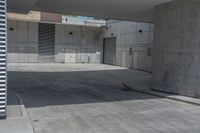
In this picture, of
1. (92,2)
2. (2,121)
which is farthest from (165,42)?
(2,121)

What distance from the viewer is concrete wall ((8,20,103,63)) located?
30.9 m

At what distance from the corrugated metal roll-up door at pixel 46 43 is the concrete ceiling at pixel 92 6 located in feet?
Answer: 57.1

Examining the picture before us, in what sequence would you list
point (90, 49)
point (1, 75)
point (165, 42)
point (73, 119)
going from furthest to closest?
1. point (90, 49)
2. point (165, 42)
3. point (73, 119)
4. point (1, 75)

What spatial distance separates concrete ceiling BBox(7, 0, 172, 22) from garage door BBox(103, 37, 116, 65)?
15721 millimetres

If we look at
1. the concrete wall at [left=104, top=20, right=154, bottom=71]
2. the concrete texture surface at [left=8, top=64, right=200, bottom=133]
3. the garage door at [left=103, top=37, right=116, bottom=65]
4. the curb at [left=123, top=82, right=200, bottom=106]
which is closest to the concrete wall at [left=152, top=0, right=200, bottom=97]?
the curb at [left=123, top=82, right=200, bottom=106]

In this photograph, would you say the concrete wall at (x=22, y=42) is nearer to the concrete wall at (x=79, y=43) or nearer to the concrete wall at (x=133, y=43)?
the concrete wall at (x=79, y=43)

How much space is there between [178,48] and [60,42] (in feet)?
77.9

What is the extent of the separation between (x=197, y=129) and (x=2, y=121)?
478 cm

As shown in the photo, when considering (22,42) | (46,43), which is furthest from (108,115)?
(46,43)

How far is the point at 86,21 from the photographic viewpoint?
32656mm

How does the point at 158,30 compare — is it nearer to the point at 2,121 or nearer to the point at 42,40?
the point at 2,121

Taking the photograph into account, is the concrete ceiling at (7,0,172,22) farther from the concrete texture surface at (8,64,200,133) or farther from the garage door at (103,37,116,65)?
the garage door at (103,37,116,65)

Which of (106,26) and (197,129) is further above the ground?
(106,26)

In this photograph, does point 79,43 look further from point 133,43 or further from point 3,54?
point 3,54
